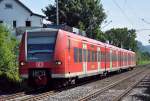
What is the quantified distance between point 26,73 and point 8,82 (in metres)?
2.82

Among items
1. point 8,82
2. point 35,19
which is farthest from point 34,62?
point 35,19

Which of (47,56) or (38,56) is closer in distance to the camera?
(47,56)

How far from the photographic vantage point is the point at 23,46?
71.5 feet

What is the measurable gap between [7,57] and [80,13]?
154 ft

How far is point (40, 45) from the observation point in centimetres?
2159

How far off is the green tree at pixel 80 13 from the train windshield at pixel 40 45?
46.9 metres

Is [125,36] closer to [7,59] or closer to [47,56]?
[7,59]

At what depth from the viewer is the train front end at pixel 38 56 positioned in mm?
21250

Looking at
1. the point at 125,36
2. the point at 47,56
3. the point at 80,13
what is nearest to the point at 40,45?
the point at 47,56

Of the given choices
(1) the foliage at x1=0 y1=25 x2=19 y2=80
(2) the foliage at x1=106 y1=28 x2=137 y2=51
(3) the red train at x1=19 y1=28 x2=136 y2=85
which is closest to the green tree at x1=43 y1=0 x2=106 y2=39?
(1) the foliage at x1=0 y1=25 x2=19 y2=80

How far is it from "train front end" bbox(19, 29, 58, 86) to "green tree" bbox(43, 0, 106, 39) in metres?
47.0

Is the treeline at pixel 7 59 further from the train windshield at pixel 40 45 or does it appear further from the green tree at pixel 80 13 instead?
the green tree at pixel 80 13

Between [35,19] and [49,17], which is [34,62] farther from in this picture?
[49,17]

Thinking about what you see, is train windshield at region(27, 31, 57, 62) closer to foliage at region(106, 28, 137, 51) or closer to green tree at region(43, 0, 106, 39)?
green tree at region(43, 0, 106, 39)
